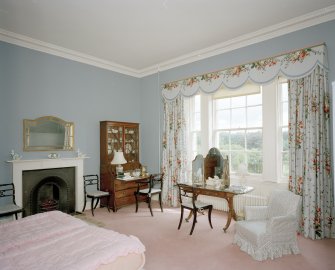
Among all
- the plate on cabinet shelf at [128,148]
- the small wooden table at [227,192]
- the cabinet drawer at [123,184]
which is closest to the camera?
the small wooden table at [227,192]

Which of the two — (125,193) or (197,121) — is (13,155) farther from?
(197,121)

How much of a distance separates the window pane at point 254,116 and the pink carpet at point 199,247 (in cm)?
196

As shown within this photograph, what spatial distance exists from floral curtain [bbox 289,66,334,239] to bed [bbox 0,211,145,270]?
282 cm

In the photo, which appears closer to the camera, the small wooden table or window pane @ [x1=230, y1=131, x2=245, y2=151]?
the small wooden table

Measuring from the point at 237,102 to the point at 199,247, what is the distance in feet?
10.1

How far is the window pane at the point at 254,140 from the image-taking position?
479 cm

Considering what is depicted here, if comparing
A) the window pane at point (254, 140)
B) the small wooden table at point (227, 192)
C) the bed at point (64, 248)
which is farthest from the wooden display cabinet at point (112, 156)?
the window pane at point (254, 140)

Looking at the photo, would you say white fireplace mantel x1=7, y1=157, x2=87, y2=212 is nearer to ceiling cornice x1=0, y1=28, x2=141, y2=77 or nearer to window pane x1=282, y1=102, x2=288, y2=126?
ceiling cornice x1=0, y1=28, x2=141, y2=77

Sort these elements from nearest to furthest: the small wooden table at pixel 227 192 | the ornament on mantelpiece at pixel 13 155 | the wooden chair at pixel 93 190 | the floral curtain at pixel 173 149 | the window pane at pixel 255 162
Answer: the small wooden table at pixel 227 192
the ornament on mantelpiece at pixel 13 155
the window pane at pixel 255 162
the wooden chair at pixel 93 190
the floral curtain at pixel 173 149

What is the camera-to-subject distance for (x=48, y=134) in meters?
4.75

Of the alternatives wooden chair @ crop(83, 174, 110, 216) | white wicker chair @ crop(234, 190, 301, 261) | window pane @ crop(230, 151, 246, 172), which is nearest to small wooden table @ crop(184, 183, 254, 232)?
white wicker chair @ crop(234, 190, 301, 261)

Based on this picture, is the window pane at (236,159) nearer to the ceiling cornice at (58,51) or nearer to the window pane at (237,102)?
the window pane at (237,102)

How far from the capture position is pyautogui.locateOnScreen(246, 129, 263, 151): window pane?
4793mm

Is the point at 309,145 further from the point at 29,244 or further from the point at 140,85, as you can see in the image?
the point at 140,85
